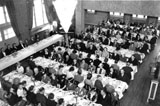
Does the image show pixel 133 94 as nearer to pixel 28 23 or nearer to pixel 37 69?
pixel 37 69

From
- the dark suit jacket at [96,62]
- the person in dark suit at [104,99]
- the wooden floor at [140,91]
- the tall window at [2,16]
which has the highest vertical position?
→ the tall window at [2,16]

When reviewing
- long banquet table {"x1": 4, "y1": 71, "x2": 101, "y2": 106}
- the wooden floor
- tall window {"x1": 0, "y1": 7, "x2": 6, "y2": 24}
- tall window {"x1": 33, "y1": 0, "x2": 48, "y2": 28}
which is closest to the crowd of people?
long banquet table {"x1": 4, "y1": 71, "x2": 101, "y2": 106}

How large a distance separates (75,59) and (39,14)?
21.7 feet

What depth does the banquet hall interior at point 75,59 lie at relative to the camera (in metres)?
6.93

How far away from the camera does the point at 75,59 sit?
32.1 feet

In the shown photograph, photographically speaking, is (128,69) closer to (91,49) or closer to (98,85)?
(98,85)

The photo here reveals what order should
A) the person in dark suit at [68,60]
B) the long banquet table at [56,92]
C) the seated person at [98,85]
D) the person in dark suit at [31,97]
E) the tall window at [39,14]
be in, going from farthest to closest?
the tall window at [39,14] → the person in dark suit at [68,60] → the seated person at [98,85] → the person in dark suit at [31,97] → the long banquet table at [56,92]

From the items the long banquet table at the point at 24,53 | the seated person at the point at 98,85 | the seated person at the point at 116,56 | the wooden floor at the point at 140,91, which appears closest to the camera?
the seated person at the point at 98,85

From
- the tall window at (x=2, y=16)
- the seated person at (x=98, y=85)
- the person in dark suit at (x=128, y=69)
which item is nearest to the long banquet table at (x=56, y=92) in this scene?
the seated person at (x=98, y=85)

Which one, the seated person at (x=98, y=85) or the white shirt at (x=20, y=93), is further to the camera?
the seated person at (x=98, y=85)

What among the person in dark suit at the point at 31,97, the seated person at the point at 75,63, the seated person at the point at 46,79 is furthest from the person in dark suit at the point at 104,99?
the seated person at the point at 75,63

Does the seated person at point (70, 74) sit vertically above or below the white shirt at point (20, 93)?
above

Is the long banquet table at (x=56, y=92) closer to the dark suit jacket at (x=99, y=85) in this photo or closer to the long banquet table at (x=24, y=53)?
the dark suit jacket at (x=99, y=85)

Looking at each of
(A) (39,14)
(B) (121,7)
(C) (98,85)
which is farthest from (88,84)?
(A) (39,14)
